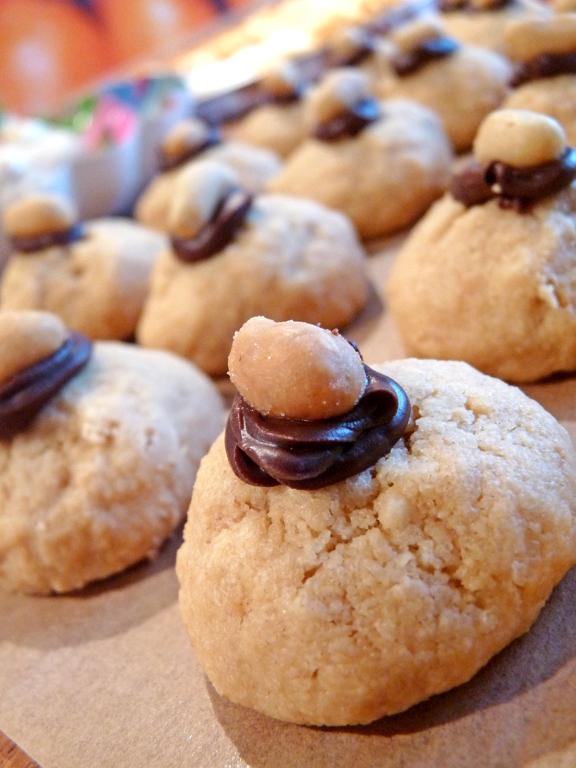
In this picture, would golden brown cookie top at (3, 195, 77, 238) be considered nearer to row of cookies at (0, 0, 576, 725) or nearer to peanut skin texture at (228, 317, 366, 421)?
row of cookies at (0, 0, 576, 725)

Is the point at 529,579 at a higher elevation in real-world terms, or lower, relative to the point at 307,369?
lower

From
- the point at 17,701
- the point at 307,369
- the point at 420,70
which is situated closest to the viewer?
the point at 307,369

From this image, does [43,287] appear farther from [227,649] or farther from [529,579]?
[529,579]

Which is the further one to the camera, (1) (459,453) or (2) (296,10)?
(2) (296,10)

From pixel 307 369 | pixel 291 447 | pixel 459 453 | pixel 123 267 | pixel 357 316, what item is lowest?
pixel 357 316

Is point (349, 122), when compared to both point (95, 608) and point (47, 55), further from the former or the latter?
point (47, 55)

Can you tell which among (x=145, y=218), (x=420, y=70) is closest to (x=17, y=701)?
(x=145, y=218)
